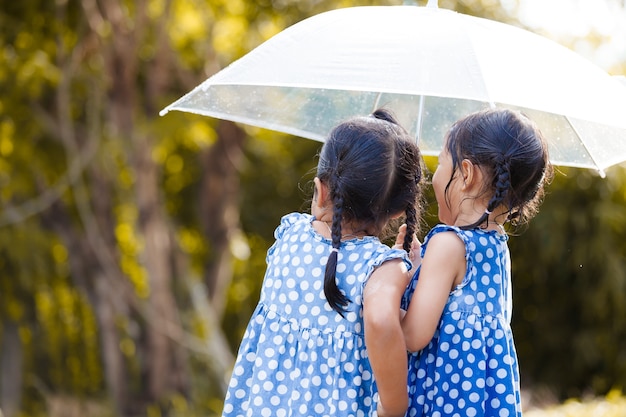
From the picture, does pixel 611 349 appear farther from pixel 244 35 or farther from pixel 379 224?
pixel 379 224

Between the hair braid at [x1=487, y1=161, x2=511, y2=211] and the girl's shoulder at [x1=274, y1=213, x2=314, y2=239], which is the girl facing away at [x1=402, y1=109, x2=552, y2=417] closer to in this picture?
the hair braid at [x1=487, y1=161, x2=511, y2=211]

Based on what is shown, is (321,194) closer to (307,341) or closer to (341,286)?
(341,286)

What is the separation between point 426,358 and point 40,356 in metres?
9.31

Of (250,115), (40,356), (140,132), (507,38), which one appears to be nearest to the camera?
(507,38)

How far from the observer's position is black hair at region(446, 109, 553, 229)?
2250mm

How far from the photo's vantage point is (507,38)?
8.37 ft

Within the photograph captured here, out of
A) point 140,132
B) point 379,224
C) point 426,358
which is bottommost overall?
point 140,132

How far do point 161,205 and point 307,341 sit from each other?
618cm

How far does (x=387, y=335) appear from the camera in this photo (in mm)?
2045

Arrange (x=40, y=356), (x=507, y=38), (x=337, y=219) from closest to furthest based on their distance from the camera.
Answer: (x=337, y=219) < (x=507, y=38) < (x=40, y=356)

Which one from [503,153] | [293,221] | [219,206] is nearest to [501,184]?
[503,153]

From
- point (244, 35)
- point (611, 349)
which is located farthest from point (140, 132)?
point (611, 349)

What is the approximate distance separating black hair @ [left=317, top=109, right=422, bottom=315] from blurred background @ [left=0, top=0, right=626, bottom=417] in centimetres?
432

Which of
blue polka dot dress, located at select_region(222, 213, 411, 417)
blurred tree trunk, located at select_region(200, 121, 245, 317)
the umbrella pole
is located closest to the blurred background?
blurred tree trunk, located at select_region(200, 121, 245, 317)
